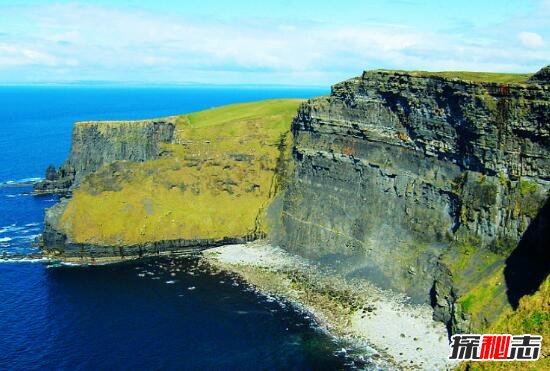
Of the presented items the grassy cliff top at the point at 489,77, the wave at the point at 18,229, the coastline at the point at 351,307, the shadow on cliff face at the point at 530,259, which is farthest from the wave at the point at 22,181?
the shadow on cliff face at the point at 530,259

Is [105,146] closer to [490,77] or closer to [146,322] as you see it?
[146,322]

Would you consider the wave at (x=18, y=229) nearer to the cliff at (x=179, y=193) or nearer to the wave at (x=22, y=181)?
the cliff at (x=179, y=193)

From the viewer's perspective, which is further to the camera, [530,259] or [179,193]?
[179,193]

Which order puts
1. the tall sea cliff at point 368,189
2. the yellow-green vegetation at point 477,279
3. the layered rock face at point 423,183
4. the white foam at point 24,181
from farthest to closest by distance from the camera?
the white foam at point 24,181 < the tall sea cliff at point 368,189 < the layered rock face at point 423,183 < the yellow-green vegetation at point 477,279

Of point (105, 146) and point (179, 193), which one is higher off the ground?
point (105, 146)

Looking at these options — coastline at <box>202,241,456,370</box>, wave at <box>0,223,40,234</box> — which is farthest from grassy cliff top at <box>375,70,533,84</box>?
wave at <box>0,223,40,234</box>

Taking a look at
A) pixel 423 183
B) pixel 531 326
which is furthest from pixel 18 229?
pixel 531 326

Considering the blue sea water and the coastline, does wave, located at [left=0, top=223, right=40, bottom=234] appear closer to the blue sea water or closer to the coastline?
the blue sea water
